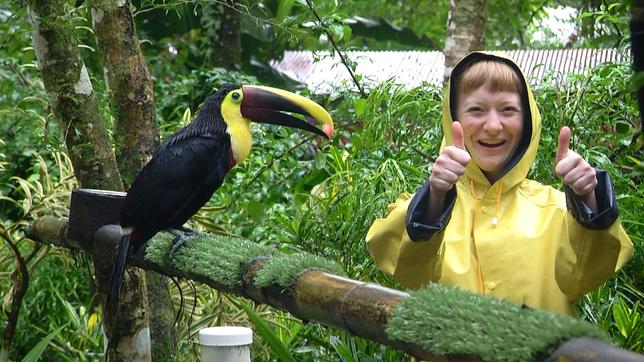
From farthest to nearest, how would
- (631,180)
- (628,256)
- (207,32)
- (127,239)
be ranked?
(207,32) → (631,180) → (127,239) → (628,256)

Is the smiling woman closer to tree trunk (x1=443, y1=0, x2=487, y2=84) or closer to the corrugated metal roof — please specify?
tree trunk (x1=443, y1=0, x2=487, y2=84)

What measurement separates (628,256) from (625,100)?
4.44 ft

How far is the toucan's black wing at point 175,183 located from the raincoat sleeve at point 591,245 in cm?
119

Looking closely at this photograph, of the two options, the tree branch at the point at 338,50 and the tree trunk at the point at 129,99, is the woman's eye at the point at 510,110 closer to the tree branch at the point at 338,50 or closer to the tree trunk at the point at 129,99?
the tree trunk at the point at 129,99

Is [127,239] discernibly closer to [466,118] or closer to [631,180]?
[466,118]

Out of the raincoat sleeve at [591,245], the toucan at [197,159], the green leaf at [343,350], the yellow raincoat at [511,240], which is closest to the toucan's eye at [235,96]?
the toucan at [197,159]

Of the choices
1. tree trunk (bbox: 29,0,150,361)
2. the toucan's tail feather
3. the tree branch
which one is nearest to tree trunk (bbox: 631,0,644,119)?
the toucan's tail feather

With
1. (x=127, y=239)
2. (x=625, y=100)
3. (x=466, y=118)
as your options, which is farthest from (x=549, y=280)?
(x=625, y=100)

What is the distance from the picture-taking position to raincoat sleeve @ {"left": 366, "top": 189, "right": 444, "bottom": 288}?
1.74 meters

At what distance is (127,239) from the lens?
2451 millimetres

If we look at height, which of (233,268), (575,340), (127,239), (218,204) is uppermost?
(575,340)

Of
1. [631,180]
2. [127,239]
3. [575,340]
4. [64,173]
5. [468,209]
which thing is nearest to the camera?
[575,340]

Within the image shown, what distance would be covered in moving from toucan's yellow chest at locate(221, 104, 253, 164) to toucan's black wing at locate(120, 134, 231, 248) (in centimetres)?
3

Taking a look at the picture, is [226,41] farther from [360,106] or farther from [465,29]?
[360,106]
